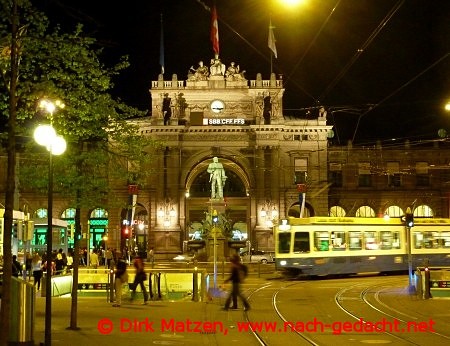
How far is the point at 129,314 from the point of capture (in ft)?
65.7

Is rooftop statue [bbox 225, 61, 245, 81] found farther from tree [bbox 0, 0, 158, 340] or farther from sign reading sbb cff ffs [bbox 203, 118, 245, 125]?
tree [bbox 0, 0, 158, 340]

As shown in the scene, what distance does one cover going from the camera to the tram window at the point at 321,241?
38344 millimetres

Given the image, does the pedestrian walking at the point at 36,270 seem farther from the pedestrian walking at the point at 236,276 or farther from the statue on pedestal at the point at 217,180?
the statue on pedestal at the point at 217,180

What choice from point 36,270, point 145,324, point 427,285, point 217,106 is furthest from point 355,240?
point 217,106

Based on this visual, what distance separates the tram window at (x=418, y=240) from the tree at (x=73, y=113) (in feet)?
80.2

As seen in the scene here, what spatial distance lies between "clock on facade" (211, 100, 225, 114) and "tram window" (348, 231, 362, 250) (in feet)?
114

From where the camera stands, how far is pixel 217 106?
71.7 meters

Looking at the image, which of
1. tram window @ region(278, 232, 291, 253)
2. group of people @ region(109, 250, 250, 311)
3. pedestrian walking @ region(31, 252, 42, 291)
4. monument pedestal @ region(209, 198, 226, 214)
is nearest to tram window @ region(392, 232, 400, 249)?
tram window @ region(278, 232, 291, 253)

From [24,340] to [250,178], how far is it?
58.5 metres

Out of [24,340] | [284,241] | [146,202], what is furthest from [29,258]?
[146,202]

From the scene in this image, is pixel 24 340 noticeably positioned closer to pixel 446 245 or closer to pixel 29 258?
pixel 29 258

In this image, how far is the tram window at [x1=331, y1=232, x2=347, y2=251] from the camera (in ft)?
127

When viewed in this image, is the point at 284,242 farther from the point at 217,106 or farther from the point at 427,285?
the point at 217,106

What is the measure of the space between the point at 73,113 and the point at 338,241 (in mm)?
25709
